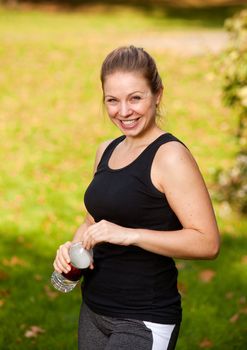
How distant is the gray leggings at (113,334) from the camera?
2.78 meters

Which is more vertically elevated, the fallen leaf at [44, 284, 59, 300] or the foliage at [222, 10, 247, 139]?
the foliage at [222, 10, 247, 139]

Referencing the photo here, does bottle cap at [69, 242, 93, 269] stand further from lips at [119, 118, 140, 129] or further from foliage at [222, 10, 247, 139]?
→ foliage at [222, 10, 247, 139]

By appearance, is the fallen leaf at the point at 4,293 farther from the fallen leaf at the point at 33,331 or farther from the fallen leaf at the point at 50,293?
the fallen leaf at the point at 33,331

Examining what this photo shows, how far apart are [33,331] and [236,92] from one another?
11.0 feet

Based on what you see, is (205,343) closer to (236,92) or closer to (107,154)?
(107,154)

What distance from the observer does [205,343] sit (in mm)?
5105

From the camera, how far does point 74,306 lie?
5711mm

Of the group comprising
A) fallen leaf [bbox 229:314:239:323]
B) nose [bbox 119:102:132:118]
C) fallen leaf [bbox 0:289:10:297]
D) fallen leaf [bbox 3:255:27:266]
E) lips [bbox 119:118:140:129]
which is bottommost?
fallen leaf [bbox 0:289:10:297]

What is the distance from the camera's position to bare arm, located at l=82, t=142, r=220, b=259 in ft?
8.78

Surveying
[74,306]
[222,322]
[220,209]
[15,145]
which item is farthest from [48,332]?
[15,145]

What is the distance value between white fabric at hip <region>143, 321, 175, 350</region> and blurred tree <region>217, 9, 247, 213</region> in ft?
12.6

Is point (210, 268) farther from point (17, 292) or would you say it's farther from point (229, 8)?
point (229, 8)

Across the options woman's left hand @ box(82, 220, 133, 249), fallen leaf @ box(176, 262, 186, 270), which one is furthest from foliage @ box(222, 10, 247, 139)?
woman's left hand @ box(82, 220, 133, 249)

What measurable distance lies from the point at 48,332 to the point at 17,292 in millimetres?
750
